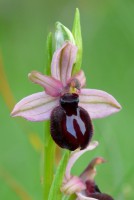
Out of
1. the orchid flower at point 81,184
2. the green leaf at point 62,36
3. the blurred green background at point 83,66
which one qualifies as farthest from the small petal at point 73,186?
the blurred green background at point 83,66

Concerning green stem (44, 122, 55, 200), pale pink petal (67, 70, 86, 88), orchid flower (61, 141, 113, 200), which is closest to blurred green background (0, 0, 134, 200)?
orchid flower (61, 141, 113, 200)

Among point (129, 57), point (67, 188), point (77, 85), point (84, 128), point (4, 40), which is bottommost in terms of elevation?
point (67, 188)

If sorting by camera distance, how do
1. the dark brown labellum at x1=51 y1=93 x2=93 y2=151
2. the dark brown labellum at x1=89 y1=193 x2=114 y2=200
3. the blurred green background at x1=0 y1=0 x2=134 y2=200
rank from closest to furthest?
the dark brown labellum at x1=51 y1=93 x2=93 y2=151 → the dark brown labellum at x1=89 y1=193 x2=114 y2=200 → the blurred green background at x1=0 y1=0 x2=134 y2=200

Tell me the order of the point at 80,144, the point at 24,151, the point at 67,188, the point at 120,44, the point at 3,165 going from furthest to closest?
the point at 120,44 < the point at 24,151 < the point at 3,165 < the point at 67,188 < the point at 80,144

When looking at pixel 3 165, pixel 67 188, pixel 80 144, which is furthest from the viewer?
pixel 3 165

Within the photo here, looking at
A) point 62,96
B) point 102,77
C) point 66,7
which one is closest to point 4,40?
point 66,7

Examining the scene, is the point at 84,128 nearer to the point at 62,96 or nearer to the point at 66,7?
the point at 62,96

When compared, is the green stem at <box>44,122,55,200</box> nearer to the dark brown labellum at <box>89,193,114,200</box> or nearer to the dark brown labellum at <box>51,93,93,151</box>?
the dark brown labellum at <box>51,93,93,151</box>

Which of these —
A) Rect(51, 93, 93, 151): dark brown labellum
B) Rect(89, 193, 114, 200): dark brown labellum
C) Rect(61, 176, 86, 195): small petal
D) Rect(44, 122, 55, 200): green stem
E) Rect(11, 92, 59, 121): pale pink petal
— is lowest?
Rect(89, 193, 114, 200): dark brown labellum
